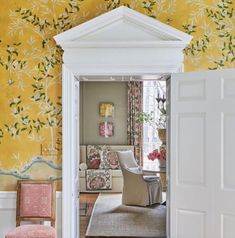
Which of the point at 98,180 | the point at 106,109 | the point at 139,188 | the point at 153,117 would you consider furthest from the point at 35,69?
the point at 153,117

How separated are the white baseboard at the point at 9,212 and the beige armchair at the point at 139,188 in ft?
10.2

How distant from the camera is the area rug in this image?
5458 mm

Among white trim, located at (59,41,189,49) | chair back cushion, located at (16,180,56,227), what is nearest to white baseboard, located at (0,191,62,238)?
chair back cushion, located at (16,180,56,227)

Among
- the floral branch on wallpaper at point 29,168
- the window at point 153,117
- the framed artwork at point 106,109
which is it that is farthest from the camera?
the window at point 153,117

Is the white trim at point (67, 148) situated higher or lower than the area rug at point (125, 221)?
higher

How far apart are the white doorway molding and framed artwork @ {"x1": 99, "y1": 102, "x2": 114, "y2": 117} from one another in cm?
530

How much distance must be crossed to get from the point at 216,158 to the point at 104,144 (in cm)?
579

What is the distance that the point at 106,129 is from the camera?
9.31 meters

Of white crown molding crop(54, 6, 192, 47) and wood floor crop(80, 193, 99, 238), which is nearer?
white crown molding crop(54, 6, 192, 47)

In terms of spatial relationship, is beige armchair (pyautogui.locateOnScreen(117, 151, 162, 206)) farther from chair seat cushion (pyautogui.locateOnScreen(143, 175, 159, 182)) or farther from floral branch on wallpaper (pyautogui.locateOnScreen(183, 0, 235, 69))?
floral branch on wallpaper (pyautogui.locateOnScreen(183, 0, 235, 69))

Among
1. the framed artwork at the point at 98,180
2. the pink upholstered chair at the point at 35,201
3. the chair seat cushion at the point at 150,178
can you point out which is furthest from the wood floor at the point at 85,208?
the pink upholstered chair at the point at 35,201

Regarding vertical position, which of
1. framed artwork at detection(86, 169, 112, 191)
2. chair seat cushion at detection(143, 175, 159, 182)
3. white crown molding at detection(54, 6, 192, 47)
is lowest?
framed artwork at detection(86, 169, 112, 191)

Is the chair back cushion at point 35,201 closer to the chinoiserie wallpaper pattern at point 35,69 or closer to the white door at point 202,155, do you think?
the chinoiserie wallpaper pattern at point 35,69

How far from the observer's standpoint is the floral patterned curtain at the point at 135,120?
9297 mm
